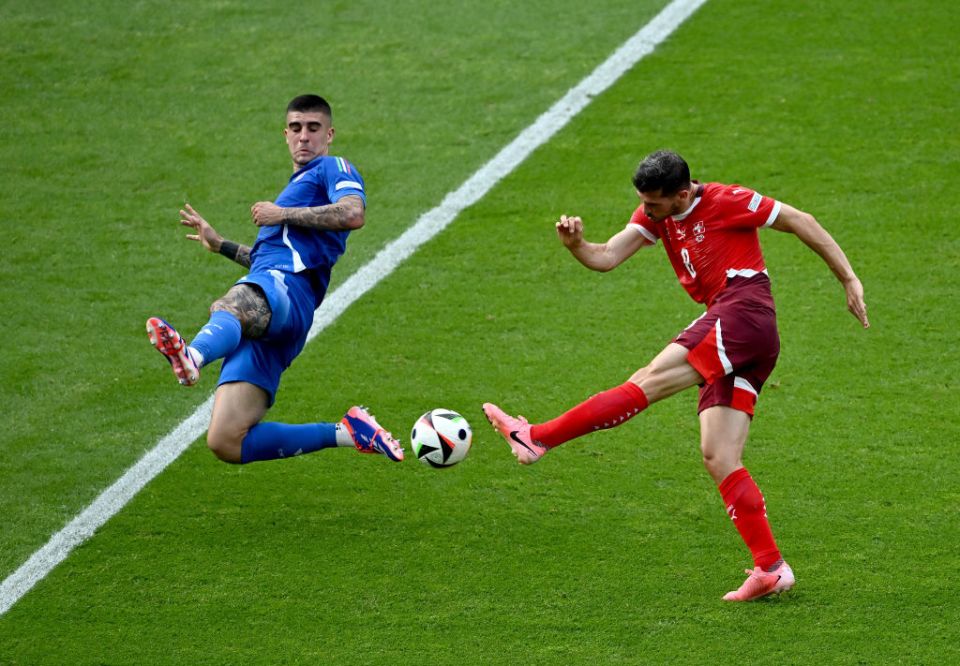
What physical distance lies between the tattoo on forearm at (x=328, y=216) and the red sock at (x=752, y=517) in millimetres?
2273

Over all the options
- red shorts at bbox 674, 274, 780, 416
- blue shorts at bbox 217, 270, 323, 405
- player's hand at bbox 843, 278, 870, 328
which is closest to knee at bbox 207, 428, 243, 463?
blue shorts at bbox 217, 270, 323, 405

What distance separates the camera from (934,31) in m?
12.3

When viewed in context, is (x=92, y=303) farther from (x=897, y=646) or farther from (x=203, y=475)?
(x=897, y=646)

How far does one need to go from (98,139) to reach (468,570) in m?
6.36

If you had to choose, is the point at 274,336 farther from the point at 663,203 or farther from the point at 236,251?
the point at 663,203

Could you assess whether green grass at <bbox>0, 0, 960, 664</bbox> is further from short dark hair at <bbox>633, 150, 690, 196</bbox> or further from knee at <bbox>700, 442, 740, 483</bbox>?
short dark hair at <bbox>633, 150, 690, 196</bbox>

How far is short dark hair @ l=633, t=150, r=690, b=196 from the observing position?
Result: 20.0 ft

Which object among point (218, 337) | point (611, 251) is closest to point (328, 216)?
point (218, 337)

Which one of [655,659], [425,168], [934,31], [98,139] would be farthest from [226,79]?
[655,659]

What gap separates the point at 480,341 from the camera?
8.59m

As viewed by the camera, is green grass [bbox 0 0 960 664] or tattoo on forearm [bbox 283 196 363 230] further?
tattoo on forearm [bbox 283 196 363 230]

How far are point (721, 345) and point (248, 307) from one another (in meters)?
2.28

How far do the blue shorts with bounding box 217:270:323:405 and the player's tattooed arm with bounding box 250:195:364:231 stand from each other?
A: 0.27 m

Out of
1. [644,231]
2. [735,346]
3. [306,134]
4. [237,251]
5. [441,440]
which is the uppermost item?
[306,134]
